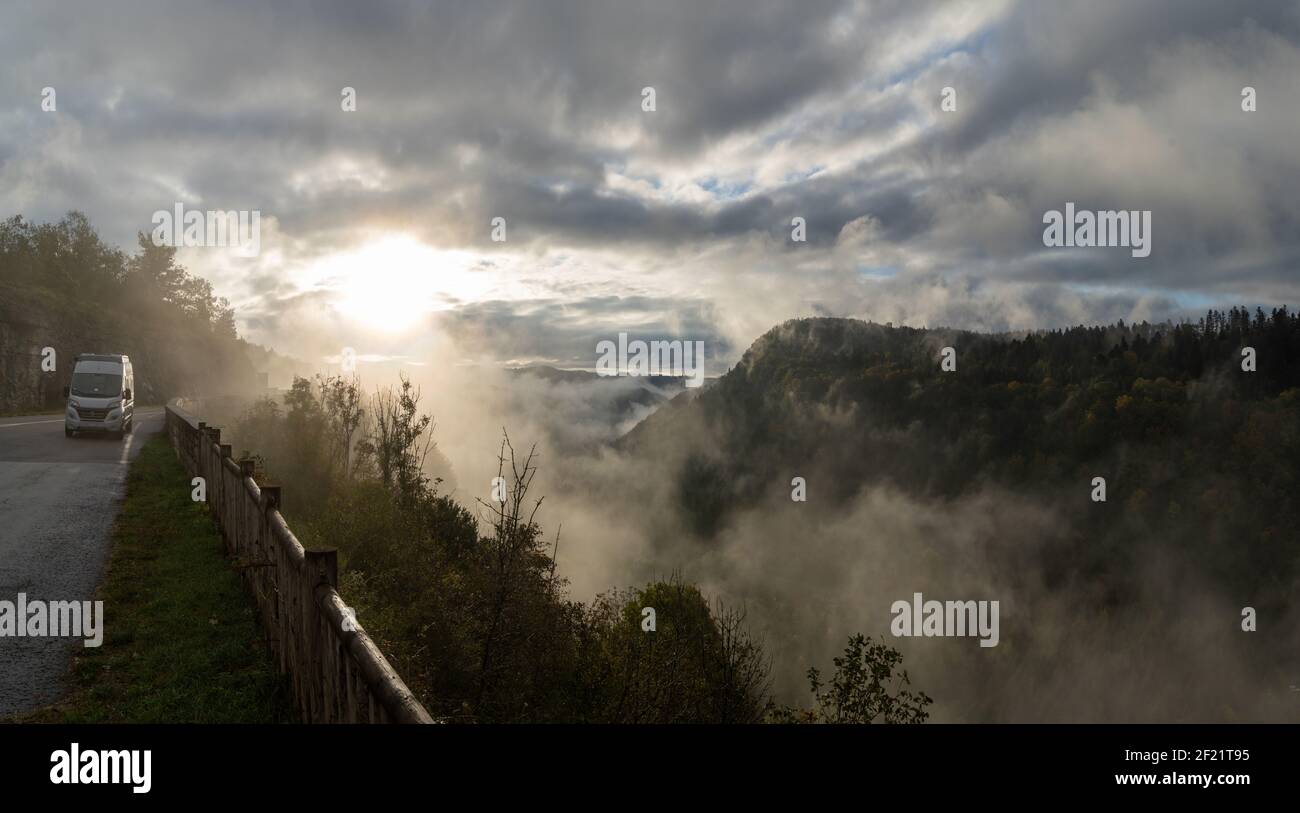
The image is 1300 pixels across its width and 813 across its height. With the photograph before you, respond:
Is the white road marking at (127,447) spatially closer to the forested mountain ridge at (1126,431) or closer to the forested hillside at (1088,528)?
the forested hillside at (1088,528)

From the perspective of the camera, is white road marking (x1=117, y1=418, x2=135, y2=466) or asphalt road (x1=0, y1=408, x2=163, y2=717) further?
white road marking (x1=117, y1=418, x2=135, y2=466)

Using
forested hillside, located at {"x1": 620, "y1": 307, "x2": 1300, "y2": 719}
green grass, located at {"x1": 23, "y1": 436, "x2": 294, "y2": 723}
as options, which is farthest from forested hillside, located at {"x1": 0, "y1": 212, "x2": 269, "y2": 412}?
forested hillside, located at {"x1": 620, "y1": 307, "x2": 1300, "y2": 719}

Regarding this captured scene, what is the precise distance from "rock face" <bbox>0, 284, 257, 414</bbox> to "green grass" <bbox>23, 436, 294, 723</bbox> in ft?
124

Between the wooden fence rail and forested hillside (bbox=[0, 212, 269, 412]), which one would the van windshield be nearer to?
the wooden fence rail

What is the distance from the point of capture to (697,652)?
137 feet

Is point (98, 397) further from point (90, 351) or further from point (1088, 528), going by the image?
point (1088, 528)

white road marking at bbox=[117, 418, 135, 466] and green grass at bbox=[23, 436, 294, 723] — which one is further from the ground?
white road marking at bbox=[117, 418, 135, 466]

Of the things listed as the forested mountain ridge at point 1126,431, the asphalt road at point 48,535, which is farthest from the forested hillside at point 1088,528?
the asphalt road at point 48,535

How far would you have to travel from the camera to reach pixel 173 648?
6.84m

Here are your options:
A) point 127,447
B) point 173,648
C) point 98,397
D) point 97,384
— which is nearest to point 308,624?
point 173,648

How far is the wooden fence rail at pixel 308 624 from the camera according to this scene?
349 centimetres

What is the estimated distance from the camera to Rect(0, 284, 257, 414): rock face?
39.8m
